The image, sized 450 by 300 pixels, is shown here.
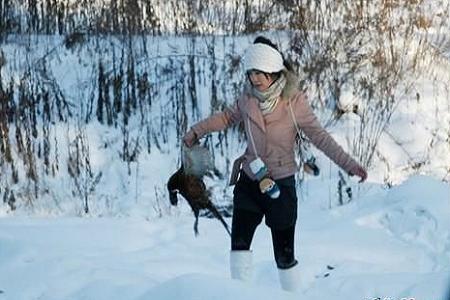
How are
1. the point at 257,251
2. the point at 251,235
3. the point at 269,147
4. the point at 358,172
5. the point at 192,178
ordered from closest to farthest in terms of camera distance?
the point at 358,172 → the point at 269,147 → the point at 251,235 → the point at 192,178 → the point at 257,251

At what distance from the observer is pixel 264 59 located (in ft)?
14.4

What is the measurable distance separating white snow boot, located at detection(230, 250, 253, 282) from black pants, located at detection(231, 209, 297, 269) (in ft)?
0.09

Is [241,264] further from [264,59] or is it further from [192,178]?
[264,59]

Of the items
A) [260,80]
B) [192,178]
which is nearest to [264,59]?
[260,80]

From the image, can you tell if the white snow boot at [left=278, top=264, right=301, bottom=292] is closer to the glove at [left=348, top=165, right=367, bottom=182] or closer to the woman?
the woman

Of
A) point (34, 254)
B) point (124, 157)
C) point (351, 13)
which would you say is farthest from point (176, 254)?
point (351, 13)

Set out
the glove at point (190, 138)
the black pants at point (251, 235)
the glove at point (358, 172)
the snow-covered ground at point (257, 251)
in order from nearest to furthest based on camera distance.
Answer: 1. the glove at point (358, 172)
2. the black pants at point (251, 235)
3. the glove at point (190, 138)
4. the snow-covered ground at point (257, 251)

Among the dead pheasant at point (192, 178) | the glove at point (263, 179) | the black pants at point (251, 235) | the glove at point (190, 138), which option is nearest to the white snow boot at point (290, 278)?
the black pants at point (251, 235)

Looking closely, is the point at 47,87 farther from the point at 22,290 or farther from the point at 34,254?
the point at 22,290

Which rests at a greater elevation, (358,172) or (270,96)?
(270,96)

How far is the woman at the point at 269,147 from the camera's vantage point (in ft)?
14.5

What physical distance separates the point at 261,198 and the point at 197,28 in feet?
18.4

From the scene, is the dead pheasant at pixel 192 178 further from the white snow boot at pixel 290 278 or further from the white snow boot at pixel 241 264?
the white snow boot at pixel 290 278

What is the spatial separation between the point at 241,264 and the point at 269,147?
64cm
